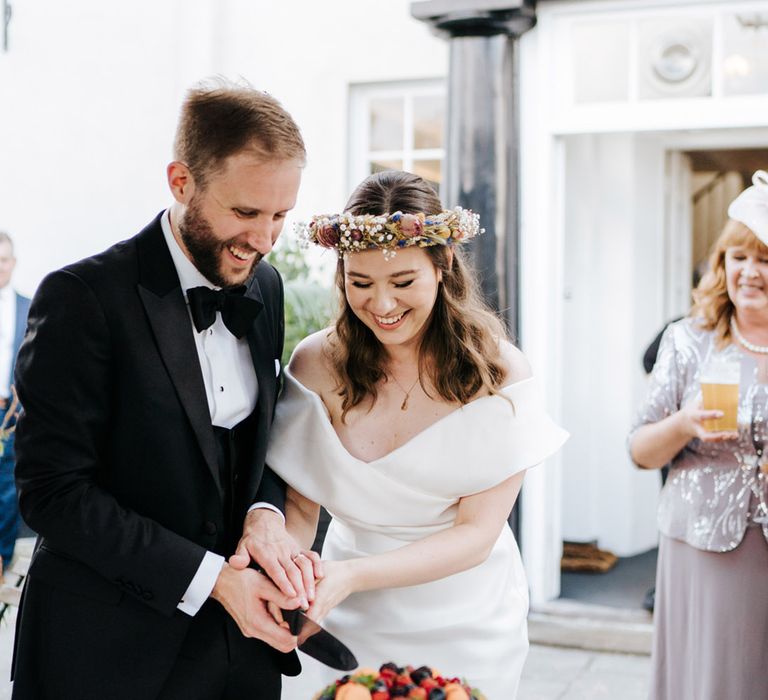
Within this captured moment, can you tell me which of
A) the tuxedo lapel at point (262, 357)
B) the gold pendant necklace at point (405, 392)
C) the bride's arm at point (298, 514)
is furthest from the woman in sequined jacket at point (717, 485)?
the tuxedo lapel at point (262, 357)

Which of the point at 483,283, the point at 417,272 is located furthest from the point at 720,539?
the point at 483,283

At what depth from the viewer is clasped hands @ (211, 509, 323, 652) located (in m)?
2.18

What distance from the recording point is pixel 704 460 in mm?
3301

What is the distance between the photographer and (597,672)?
519 centimetres

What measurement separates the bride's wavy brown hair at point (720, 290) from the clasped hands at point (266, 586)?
1.66m

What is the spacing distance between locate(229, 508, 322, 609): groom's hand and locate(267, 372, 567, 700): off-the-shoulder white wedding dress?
0.30 m

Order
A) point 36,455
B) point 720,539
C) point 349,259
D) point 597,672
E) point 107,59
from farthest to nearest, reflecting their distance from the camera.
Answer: point 107,59 → point 597,672 → point 720,539 → point 349,259 → point 36,455

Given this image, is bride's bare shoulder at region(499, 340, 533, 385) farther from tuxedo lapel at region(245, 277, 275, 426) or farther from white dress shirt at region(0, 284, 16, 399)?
white dress shirt at region(0, 284, 16, 399)

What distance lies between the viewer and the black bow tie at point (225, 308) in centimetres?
225

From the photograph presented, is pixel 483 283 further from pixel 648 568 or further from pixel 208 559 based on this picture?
pixel 208 559

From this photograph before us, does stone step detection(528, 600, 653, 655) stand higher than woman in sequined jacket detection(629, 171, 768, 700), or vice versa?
woman in sequined jacket detection(629, 171, 768, 700)

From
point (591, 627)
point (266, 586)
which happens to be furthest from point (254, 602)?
point (591, 627)

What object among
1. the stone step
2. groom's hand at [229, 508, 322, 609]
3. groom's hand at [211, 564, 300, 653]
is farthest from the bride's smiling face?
the stone step

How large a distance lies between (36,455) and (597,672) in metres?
3.77
